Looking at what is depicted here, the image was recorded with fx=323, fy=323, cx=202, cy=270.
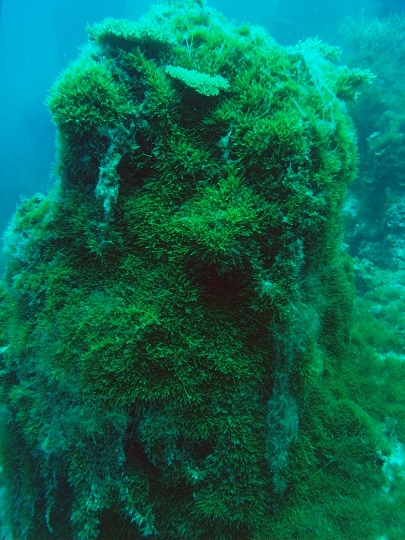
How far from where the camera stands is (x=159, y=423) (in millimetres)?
3072

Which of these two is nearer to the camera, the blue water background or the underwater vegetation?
the underwater vegetation

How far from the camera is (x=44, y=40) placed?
188 ft

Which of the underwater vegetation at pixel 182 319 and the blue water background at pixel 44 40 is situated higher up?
the blue water background at pixel 44 40

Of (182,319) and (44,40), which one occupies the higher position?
(44,40)

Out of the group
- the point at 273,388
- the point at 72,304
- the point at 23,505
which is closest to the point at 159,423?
the point at 273,388

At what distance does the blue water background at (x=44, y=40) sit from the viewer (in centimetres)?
2205

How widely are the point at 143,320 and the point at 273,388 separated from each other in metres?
1.49

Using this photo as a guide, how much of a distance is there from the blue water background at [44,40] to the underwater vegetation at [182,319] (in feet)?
33.3

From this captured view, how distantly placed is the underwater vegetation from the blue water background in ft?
33.3

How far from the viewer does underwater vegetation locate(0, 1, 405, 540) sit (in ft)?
10.1

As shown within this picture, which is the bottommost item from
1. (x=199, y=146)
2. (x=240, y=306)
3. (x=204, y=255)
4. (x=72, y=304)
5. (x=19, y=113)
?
(x=240, y=306)

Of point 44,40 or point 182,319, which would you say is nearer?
point 182,319

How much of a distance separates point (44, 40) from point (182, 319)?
73.6 m

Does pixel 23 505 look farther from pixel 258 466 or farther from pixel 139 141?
pixel 139 141
